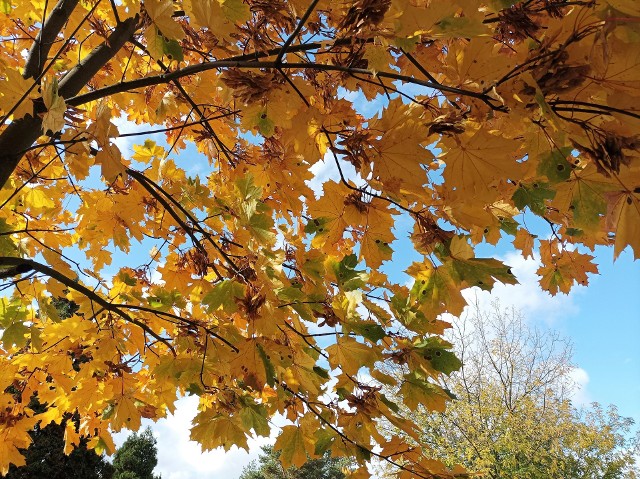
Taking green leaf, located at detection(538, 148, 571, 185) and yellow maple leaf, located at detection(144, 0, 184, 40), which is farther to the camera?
yellow maple leaf, located at detection(144, 0, 184, 40)

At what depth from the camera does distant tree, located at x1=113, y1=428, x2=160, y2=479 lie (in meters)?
13.9

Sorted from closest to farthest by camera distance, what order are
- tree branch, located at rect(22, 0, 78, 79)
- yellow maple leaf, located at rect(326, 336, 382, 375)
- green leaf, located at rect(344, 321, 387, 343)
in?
1. green leaf, located at rect(344, 321, 387, 343)
2. yellow maple leaf, located at rect(326, 336, 382, 375)
3. tree branch, located at rect(22, 0, 78, 79)

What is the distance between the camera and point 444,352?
4.77 ft

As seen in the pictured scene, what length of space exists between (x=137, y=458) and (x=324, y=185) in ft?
53.1

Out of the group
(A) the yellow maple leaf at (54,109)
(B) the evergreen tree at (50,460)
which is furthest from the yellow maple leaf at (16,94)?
(B) the evergreen tree at (50,460)

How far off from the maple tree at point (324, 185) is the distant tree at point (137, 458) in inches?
546

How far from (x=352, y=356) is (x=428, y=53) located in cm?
116

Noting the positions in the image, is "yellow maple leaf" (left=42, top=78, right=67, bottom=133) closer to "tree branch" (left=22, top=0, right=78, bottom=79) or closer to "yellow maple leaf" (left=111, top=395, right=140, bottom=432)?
"tree branch" (left=22, top=0, right=78, bottom=79)

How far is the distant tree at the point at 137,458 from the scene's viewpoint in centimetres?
1394

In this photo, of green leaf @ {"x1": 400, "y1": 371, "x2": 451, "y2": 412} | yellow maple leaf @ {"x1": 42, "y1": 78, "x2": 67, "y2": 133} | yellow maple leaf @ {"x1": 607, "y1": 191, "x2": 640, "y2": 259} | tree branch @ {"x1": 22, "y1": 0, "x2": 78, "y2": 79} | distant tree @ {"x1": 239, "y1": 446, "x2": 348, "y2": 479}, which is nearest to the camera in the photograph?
yellow maple leaf @ {"x1": 607, "y1": 191, "x2": 640, "y2": 259}

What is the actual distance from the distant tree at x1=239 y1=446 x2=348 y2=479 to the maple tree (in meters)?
23.0

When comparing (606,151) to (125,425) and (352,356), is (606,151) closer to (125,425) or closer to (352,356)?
(352,356)

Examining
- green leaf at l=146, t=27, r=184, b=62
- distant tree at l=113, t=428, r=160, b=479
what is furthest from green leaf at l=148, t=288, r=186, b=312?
distant tree at l=113, t=428, r=160, b=479

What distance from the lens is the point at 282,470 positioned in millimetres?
22781
